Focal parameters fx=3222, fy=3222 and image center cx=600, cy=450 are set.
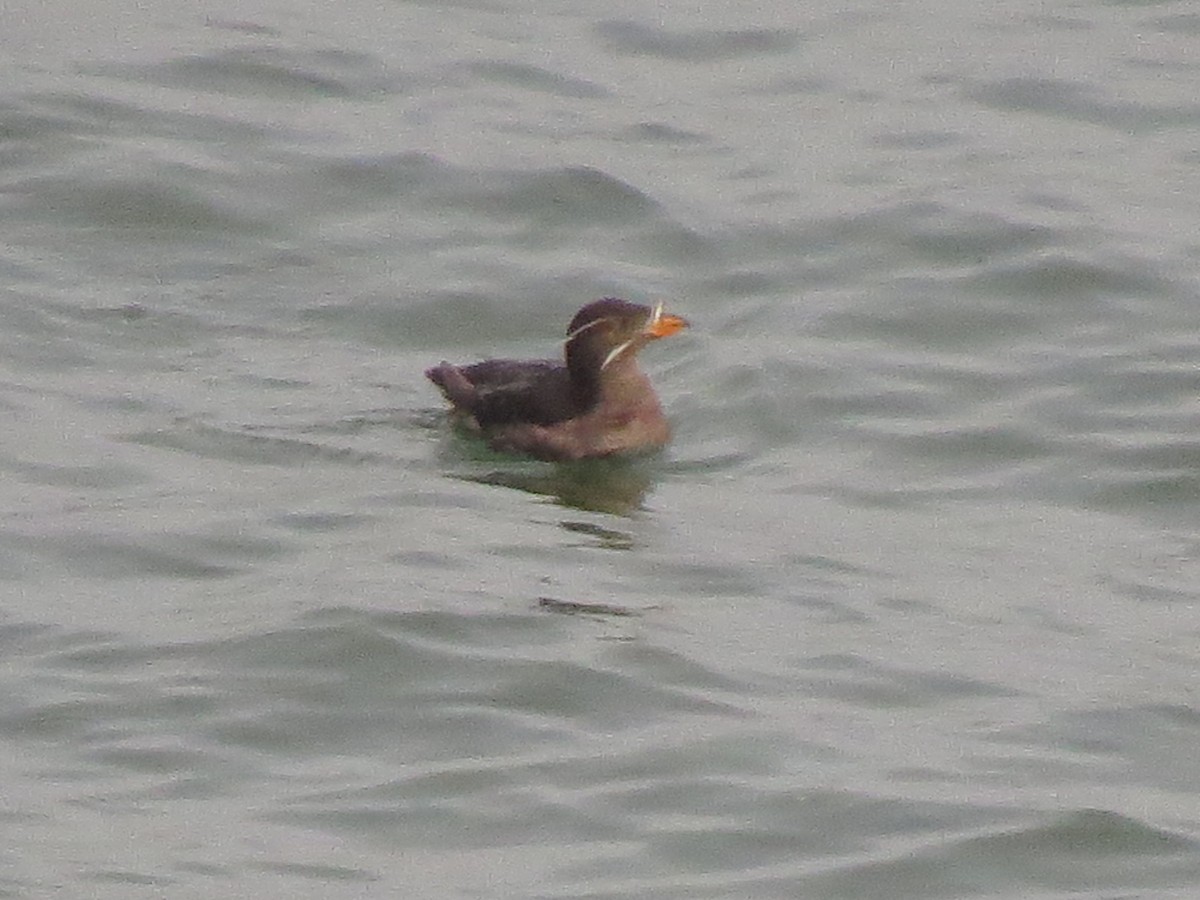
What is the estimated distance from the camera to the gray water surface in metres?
9.29

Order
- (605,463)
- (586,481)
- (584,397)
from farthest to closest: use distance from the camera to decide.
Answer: (584,397), (605,463), (586,481)

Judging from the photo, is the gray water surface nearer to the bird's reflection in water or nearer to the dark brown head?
the bird's reflection in water

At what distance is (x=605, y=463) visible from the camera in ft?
45.4

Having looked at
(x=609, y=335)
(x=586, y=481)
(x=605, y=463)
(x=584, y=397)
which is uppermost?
(x=609, y=335)

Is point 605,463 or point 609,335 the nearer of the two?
point 605,463

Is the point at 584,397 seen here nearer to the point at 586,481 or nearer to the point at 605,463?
the point at 605,463

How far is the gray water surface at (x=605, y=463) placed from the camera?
9.29m

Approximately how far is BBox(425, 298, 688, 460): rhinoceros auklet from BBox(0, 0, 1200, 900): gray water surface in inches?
7.2

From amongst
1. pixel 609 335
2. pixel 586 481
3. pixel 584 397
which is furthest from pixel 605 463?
pixel 609 335

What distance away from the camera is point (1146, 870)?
9031 mm

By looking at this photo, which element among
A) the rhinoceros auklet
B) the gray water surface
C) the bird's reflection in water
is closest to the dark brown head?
the rhinoceros auklet

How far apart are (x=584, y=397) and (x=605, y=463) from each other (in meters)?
0.39

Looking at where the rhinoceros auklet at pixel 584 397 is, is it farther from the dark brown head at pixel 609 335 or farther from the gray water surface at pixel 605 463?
the gray water surface at pixel 605 463

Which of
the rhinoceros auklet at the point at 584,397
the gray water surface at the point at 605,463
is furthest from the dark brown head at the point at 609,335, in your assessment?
the gray water surface at the point at 605,463
